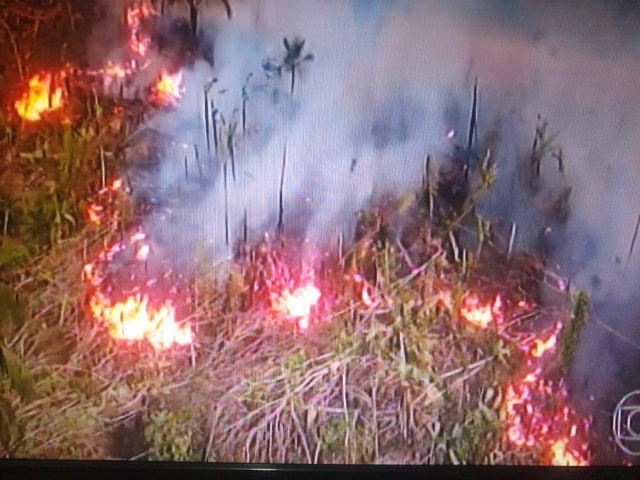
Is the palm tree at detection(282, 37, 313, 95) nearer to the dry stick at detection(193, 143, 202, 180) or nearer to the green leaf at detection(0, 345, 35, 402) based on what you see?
the dry stick at detection(193, 143, 202, 180)

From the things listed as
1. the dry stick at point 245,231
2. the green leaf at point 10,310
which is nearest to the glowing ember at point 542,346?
the dry stick at point 245,231

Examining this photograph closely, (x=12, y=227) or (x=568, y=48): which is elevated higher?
(x=568, y=48)

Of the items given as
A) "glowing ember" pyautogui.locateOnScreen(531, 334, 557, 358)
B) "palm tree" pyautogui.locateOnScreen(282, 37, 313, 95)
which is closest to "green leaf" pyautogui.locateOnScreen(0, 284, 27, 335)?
"palm tree" pyautogui.locateOnScreen(282, 37, 313, 95)

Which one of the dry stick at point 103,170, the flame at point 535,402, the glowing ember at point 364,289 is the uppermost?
the dry stick at point 103,170

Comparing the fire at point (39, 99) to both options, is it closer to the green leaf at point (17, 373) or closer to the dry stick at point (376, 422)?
the green leaf at point (17, 373)

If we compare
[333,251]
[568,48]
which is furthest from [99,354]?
[568,48]

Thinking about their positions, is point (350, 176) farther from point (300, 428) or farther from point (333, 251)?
point (300, 428)

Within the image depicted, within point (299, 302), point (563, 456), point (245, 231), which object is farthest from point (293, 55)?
point (563, 456)
